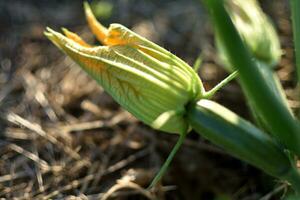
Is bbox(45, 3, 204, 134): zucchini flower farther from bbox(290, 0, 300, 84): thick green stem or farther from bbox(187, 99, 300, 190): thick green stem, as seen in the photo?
bbox(290, 0, 300, 84): thick green stem

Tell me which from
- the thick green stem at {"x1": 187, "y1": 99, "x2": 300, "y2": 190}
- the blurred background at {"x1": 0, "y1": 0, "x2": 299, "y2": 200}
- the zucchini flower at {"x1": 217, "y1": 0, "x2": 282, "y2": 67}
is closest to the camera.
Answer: the thick green stem at {"x1": 187, "y1": 99, "x2": 300, "y2": 190}

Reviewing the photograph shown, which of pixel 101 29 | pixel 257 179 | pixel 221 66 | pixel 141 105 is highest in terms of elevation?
pixel 101 29

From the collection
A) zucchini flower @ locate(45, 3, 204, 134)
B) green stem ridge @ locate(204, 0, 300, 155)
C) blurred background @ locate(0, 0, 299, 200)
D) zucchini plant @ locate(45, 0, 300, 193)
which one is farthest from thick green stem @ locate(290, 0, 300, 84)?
blurred background @ locate(0, 0, 299, 200)

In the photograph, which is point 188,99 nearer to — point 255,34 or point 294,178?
point 294,178

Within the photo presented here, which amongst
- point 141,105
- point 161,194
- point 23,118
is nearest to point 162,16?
point 23,118

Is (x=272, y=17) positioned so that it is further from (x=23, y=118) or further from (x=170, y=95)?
(x=170, y=95)

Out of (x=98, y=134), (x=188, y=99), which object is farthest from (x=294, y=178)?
(x=98, y=134)
